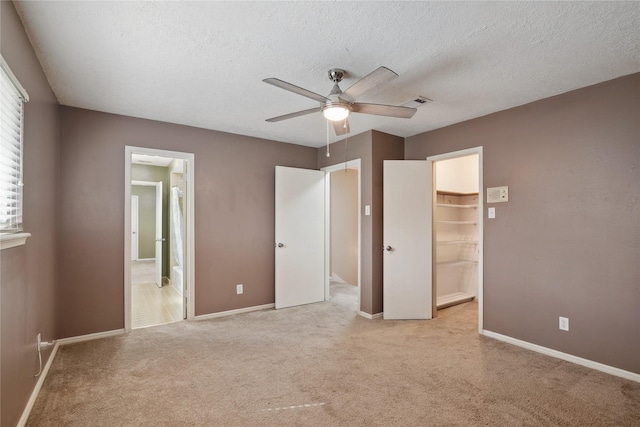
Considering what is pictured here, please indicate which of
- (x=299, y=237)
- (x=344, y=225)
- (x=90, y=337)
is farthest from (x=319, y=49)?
(x=344, y=225)

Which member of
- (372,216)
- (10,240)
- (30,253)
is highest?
(372,216)

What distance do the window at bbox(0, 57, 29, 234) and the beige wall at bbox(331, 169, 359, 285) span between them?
488 centimetres

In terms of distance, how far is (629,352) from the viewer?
98.2 inches

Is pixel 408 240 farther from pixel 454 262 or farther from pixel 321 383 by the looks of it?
pixel 321 383

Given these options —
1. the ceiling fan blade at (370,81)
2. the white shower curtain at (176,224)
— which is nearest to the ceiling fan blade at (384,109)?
the ceiling fan blade at (370,81)

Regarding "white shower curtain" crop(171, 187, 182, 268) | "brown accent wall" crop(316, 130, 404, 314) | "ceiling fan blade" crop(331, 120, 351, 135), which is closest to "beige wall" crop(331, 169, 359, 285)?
"brown accent wall" crop(316, 130, 404, 314)

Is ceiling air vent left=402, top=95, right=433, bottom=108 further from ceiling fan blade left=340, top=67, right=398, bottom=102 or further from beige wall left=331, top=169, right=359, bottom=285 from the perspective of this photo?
beige wall left=331, top=169, right=359, bottom=285

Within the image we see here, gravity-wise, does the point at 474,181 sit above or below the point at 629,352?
above

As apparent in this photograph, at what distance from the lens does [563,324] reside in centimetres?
286

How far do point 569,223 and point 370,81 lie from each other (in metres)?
2.26

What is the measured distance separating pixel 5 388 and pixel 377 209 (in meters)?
3.53

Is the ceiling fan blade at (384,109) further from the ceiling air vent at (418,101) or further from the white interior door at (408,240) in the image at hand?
the white interior door at (408,240)

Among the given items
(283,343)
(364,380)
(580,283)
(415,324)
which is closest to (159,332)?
(283,343)

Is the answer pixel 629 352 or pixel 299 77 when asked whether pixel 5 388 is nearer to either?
pixel 299 77
